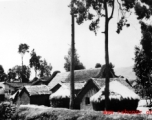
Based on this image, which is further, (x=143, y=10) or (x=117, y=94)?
(x=117, y=94)

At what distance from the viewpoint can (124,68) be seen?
80.8 metres

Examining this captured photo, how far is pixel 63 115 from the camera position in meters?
16.7

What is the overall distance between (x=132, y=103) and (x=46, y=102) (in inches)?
723

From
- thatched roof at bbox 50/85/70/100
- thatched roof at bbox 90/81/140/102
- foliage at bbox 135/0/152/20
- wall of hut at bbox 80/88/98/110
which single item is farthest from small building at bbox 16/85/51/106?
foliage at bbox 135/0/152/20

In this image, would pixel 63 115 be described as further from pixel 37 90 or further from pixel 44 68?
pixel 44 68

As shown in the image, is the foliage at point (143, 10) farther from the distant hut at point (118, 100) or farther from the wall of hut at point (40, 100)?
the wall of hut at point (40, 100)

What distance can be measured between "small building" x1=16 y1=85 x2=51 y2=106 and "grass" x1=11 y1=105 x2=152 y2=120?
18.6 metres

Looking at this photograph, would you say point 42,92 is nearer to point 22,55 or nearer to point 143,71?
point 143,71

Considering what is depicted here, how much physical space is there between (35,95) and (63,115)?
24728mm

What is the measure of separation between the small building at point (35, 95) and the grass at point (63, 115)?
18.6m

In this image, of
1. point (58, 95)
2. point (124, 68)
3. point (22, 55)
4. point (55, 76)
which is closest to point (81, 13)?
point (58, 95)

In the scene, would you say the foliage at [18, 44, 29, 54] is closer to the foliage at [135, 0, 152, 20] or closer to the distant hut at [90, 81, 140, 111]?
the distant hut at [90, 81, 140, 111]

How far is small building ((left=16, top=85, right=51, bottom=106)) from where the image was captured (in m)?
40.4

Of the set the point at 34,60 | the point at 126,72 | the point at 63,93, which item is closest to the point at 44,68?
the point at 34,60
